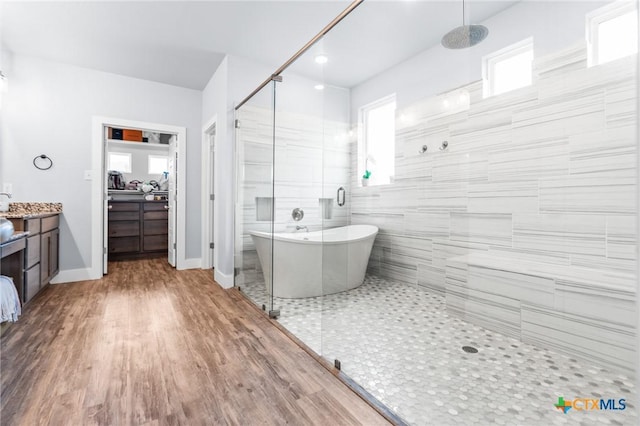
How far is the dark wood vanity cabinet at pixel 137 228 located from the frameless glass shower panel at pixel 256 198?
7.21ft

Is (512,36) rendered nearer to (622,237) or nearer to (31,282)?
(622,237)

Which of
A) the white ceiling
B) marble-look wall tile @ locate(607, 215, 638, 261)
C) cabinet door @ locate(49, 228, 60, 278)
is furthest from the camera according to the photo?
cabinet door @ locate(49, 228, 60, 278)

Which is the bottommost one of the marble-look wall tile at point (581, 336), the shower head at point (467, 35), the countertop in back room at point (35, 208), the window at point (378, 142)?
the marble-look wall tile at point (581, 336)

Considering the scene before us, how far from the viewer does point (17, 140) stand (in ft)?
11.0

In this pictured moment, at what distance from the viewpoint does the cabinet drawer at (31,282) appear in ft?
8.30

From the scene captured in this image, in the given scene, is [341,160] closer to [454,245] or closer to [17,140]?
[454,245]

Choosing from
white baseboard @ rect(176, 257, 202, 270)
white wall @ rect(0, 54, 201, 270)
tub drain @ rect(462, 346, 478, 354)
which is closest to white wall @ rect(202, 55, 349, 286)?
white baseboard @ rect(176, 257, 202, 270)

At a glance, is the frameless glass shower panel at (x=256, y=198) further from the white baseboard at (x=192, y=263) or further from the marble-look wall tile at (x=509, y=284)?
the marble-look wall tile at (x=509, y=284)

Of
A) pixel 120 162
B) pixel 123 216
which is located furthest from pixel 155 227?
pixel 120 162

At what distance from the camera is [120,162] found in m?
5.62

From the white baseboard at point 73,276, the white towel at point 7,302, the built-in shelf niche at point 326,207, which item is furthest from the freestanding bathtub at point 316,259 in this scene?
the white baseboard at point 73,276

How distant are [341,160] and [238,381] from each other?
4.62 feet

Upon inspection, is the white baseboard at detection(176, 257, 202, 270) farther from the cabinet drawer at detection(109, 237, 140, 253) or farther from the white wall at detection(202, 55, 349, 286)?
the cabinet drawer at detection(109, 237, 140, 253)

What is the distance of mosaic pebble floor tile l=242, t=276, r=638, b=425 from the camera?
1.31 m
